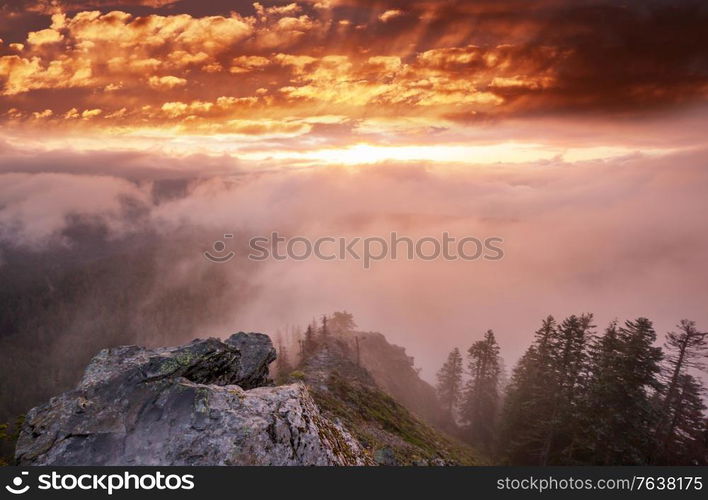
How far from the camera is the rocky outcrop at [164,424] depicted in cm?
1023

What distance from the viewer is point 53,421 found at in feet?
36.1

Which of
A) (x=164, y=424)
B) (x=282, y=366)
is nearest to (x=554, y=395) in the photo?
(x=164, y=424)

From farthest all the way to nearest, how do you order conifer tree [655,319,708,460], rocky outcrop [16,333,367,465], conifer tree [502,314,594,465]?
conifer tree [502,314,594,465] < conifer tree [655,319,708,460] < rocky outcrop [16,333,367,465]

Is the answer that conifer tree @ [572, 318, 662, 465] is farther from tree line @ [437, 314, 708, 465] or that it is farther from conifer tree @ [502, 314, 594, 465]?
conifer tree @ [502, 314, 594, 465]

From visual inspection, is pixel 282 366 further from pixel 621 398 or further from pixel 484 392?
pixel 621 398

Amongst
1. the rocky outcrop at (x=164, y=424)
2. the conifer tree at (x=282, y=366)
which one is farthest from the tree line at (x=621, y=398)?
the conifer tree at (x=282, y=366)

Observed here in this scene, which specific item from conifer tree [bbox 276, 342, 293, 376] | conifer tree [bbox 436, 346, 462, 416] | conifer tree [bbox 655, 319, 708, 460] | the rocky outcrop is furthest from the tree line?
conifer tree [bbox 436, 346, 462, 416]

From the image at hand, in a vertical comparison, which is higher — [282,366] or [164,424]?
[164,424]

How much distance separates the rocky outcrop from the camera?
33.6 feet

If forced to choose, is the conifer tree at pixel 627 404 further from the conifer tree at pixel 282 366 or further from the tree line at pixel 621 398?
the conifer tree at pixel 282 366

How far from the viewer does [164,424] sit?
34.7ft

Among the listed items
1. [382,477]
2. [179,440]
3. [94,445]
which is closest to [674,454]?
[382,477]

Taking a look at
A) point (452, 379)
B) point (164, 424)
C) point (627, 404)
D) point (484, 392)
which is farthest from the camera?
point (452, 379)

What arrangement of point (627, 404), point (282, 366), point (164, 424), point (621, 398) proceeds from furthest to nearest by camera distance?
point (282, 366)
point (621, 398)
point (627, 404)
point (164, 424)
